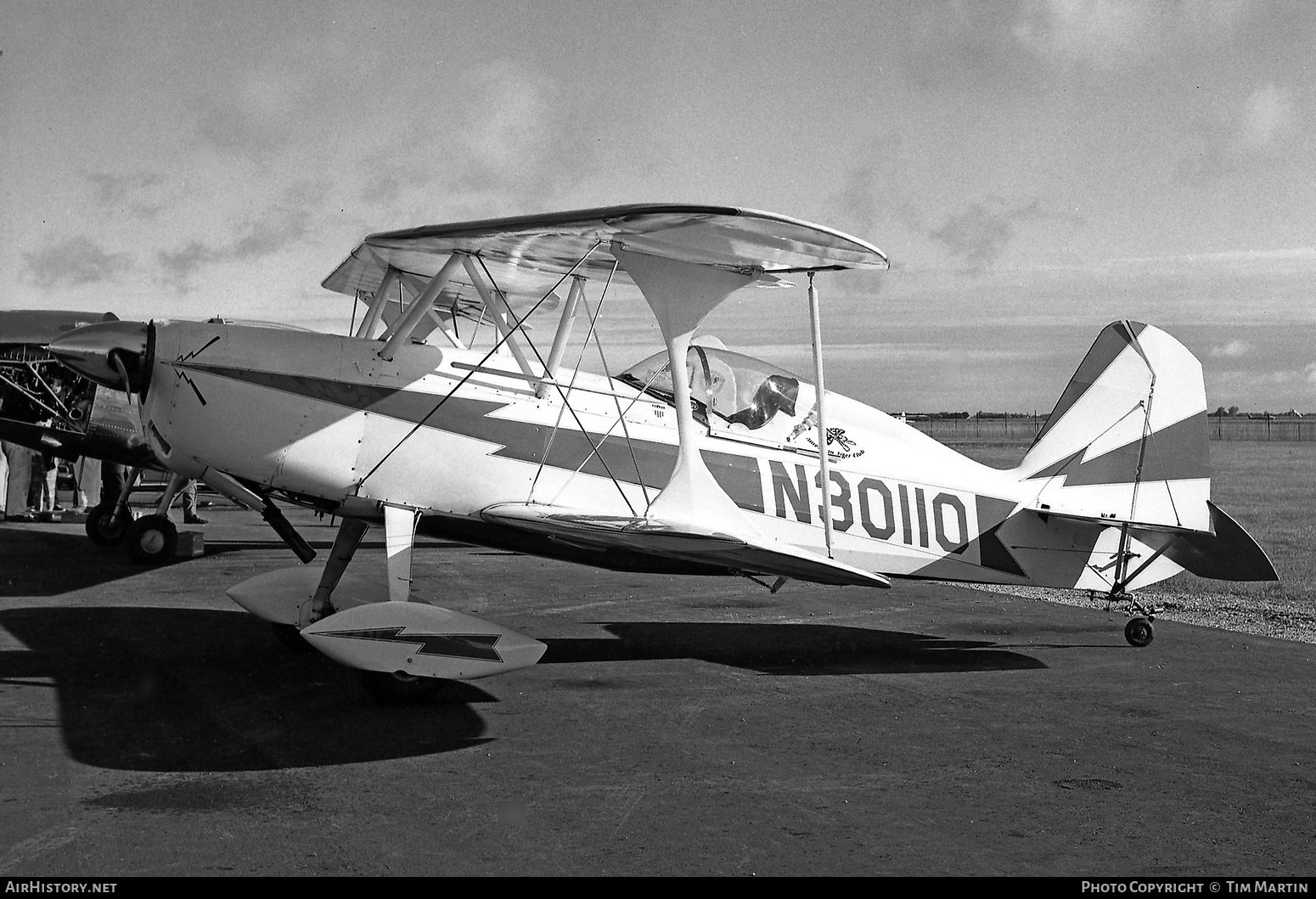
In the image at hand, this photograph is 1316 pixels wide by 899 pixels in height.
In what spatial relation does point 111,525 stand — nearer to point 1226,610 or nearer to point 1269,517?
point 1226,610

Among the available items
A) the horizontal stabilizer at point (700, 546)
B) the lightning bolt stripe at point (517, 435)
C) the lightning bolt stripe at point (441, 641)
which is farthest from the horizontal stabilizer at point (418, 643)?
the lightning bolt stripe at point (517, 435)

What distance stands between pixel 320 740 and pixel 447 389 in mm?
2463

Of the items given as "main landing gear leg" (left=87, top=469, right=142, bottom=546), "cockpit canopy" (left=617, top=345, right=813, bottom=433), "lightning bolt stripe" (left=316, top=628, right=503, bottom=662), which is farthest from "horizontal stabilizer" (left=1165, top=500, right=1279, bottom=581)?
"main landing gear leg" (left=87, top=469, right=142, bottom=546)

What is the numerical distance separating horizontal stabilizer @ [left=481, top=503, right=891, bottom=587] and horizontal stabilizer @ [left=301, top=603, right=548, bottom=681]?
689 mm

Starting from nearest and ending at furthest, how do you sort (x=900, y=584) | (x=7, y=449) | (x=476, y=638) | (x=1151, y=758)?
(x=1151, y=758), (x=476, y=638), (x=900, y=584), (x=7, y=449)

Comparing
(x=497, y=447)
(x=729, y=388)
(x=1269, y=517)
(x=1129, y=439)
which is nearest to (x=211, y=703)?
(x=497, y=447)

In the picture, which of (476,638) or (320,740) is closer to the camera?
(320,740)

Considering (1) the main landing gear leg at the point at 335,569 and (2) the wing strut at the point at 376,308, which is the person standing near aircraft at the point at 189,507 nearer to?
(2) the wing strut at the point at 376,308

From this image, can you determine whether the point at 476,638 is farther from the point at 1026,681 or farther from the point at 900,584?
the point at 900,584

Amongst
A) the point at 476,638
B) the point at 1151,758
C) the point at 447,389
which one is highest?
the point at 447,389

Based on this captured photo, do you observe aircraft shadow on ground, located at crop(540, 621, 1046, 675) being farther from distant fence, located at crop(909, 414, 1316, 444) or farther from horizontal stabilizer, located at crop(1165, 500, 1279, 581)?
distant fence, located at crop(909, 414, 1316, 444)

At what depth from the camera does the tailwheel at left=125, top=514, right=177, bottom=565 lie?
534 inches
